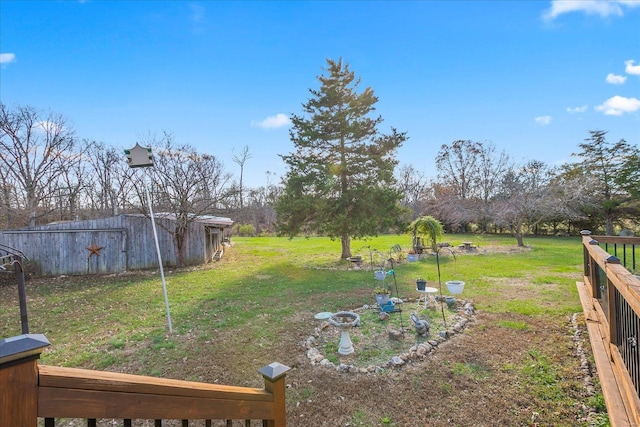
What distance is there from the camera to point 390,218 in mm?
11078

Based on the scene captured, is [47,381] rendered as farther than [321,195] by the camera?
No

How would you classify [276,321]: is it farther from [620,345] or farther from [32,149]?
[32,149]

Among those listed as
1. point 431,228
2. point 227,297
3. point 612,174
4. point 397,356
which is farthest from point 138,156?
point 612,174

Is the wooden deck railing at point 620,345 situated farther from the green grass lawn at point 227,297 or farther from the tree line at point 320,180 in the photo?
the tree line at point 320,180

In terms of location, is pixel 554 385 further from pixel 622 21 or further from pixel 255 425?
pixel 622 21

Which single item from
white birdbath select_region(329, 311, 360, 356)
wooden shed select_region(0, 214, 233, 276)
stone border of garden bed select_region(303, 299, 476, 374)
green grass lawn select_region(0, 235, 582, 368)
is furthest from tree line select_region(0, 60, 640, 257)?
white birdbath select_region(329, 311, 360, 356)

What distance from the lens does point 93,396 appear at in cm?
97

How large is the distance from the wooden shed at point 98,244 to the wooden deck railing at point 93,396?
10.8 m

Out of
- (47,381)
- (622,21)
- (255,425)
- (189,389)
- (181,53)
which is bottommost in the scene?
(255,425)

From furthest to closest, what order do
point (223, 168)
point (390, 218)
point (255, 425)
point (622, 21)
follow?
1. point (223, 168)
2. point (390, 218)
3. point (622, 21)
4. point (255, 425)

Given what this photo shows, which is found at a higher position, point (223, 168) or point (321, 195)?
point (223, 168)

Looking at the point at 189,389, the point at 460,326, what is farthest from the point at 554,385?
the point at 189,389

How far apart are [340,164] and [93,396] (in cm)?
1056

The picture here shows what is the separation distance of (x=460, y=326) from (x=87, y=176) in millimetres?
21050
